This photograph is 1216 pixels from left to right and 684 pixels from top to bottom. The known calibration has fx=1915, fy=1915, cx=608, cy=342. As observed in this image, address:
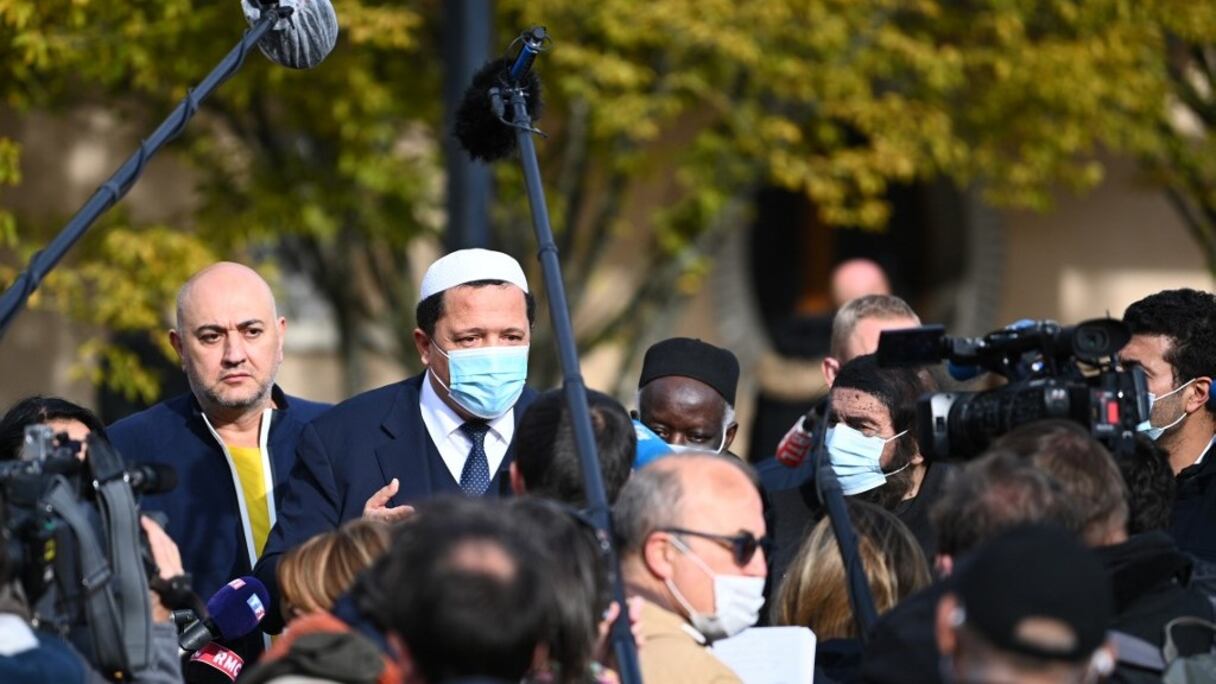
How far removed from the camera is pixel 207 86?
4.83 metres

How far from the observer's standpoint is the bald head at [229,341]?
20.1ft

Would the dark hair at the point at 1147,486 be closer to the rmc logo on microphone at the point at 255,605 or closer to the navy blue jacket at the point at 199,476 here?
the rmc logo on microphone at the point at 255,605

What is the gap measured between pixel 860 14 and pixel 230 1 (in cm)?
413

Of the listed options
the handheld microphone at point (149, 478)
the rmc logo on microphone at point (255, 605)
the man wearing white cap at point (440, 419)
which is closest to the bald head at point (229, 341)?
the man wearing white cap at point (440, 419)

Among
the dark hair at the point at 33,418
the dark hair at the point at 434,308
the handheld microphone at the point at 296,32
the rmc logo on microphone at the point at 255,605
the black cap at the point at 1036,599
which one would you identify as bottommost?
the rmc logo on microphone at the point at 255,605

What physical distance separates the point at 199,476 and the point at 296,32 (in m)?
1.70

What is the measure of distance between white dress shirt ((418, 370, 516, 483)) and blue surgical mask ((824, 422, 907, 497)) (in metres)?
0.99

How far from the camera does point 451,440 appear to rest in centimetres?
574

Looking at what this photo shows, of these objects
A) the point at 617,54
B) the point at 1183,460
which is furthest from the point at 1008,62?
the point at 1183,460

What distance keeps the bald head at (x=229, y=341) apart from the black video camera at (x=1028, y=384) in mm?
2403

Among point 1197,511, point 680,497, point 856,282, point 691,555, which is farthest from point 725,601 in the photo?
point 856,282

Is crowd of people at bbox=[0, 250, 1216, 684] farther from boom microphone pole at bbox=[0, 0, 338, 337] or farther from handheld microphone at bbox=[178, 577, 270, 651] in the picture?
boom microphone pole at bbox=[0, 0, 338, 337]

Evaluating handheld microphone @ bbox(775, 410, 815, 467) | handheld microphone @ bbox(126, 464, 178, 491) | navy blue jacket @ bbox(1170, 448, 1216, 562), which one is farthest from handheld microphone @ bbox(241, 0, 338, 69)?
navy blue jacket @ bbox(1170, 448, 1216, 562)

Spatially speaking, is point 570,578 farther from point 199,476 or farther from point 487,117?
point 199,476
